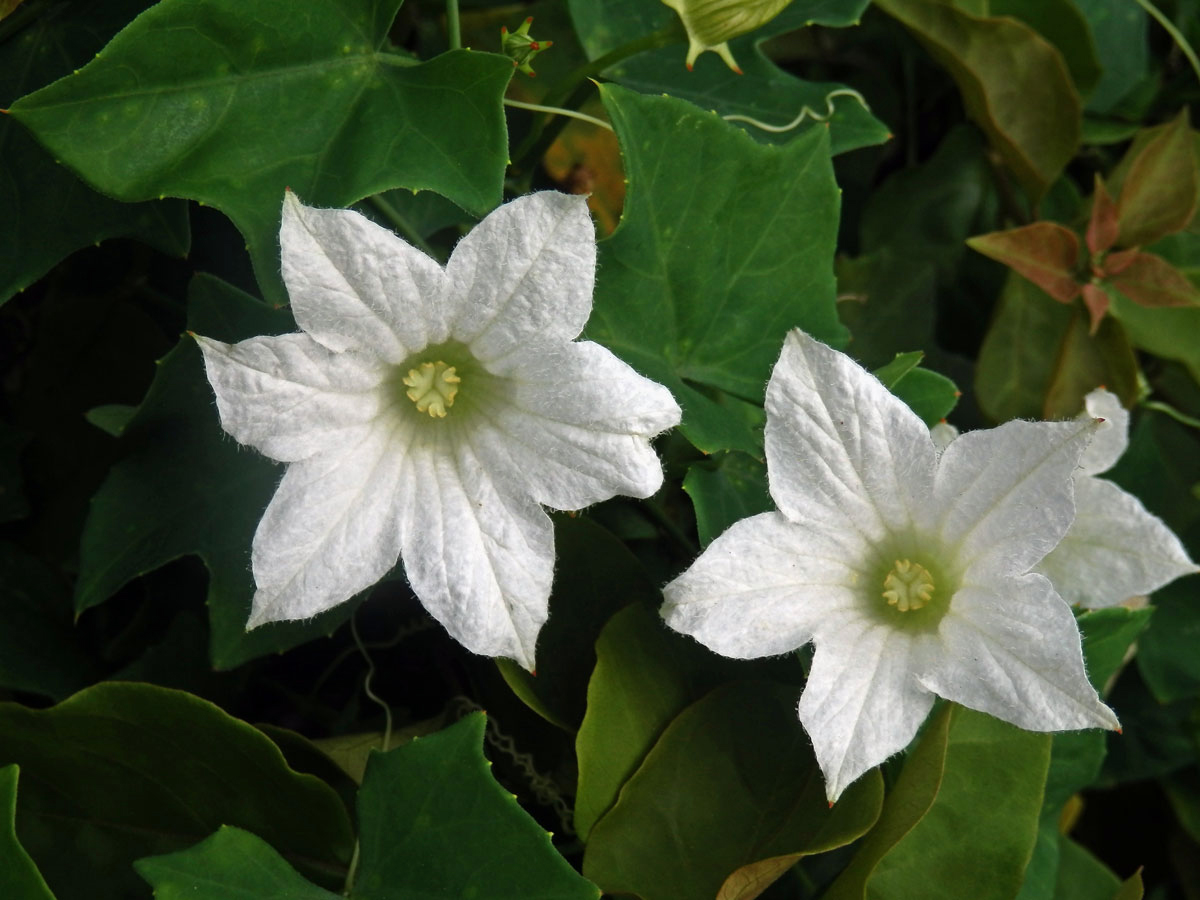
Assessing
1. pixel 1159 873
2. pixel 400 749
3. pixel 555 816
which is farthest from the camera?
pixel 1159 873

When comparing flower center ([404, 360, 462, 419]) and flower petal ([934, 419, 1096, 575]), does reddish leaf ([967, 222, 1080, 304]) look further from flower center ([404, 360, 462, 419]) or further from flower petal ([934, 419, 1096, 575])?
flower center ([404, 360, 462, 419])

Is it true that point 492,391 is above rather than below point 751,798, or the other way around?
above

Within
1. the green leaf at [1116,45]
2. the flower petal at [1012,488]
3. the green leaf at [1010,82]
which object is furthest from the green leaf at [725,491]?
the green leaf at [1116,45]

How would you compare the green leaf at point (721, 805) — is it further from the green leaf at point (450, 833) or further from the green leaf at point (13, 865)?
the green leaf at point (13, 865)

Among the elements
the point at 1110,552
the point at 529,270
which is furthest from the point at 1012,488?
the point at 529,270

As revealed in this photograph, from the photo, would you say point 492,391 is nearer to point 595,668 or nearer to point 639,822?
point 595,668

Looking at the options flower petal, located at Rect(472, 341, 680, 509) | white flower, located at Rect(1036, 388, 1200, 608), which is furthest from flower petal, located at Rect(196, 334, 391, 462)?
white flower, located at Rect(1036, 388, 1200, 608)

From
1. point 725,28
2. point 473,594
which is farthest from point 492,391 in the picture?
point 725,28
